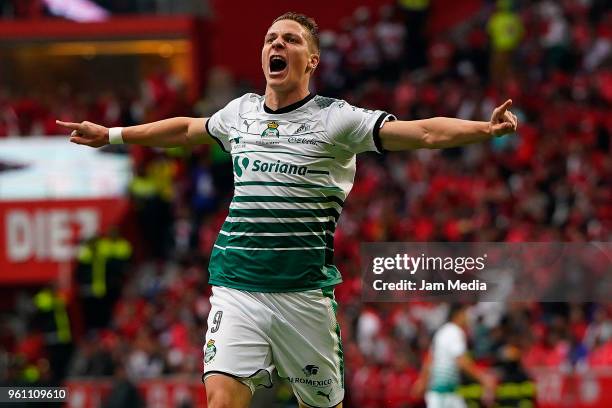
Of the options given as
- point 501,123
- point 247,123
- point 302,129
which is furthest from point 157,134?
point 501,123

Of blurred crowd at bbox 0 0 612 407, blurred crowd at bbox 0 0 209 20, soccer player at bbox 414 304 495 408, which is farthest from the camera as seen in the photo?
blurred crowd at bbox 0 0 209 20

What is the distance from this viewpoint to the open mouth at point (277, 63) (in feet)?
23.2

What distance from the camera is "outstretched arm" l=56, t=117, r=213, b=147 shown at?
7.39 meters

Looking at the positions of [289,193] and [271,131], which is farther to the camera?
[271,131]

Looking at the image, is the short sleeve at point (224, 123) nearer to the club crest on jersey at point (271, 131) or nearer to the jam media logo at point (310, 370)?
the club crest on jersey at point (271, 131)

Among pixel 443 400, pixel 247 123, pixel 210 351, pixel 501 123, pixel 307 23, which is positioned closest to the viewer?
pixel 501 123

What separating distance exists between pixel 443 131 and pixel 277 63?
0.96m

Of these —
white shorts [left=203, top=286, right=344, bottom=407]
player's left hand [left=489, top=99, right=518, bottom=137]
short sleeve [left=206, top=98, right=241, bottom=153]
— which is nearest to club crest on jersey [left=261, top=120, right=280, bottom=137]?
short sleeve [left=206, top=98, right=241, bottom=153]

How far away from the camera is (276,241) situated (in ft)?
22.6

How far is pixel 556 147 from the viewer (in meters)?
17.7

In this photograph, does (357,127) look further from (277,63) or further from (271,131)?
(277,63)

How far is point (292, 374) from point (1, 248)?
14622 mm

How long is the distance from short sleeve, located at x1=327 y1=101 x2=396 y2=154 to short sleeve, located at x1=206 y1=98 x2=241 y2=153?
1.69 feet

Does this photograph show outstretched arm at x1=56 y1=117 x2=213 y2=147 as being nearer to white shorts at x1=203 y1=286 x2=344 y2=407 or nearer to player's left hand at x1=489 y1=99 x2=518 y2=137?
white shorts at x1=203 y1=286 x2=344 y2=407
